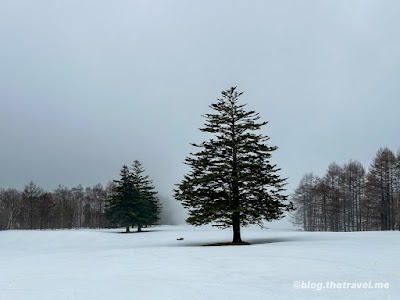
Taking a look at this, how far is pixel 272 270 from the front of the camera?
11438 millimetres

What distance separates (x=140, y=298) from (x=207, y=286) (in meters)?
1.95

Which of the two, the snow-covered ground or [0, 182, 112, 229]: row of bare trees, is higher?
the snow-covered ground

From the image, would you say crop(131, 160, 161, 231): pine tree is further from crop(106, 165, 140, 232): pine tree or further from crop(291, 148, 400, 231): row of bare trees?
crop(291, 148, 400, 231): row of bare trees

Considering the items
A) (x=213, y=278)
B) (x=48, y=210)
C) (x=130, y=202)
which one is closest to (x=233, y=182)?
(x=213, y=278)

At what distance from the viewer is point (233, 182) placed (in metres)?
27.2

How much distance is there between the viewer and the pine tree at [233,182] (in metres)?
27.0

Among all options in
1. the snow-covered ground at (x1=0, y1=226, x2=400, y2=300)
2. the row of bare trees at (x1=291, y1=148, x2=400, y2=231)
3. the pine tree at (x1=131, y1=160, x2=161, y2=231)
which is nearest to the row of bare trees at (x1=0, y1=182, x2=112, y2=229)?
the pine tree at (x1=131, y1=160, x2=161, y2=231)

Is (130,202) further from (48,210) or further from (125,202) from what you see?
(48,210)

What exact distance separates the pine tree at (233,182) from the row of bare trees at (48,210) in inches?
2123

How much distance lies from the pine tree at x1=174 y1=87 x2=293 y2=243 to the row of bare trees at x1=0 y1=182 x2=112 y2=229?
177ft

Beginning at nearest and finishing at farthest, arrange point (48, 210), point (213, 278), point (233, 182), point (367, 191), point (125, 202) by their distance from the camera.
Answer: point (213, 278) → point (233, 182) → point (367, 191) → point (125, 202) → point (48, 210)

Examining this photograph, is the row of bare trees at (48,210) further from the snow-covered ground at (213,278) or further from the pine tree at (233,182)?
the snow-covered ground at (213,278)

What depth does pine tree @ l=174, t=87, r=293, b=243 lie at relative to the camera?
2697 cm

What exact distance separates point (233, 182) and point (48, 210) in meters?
61.0
